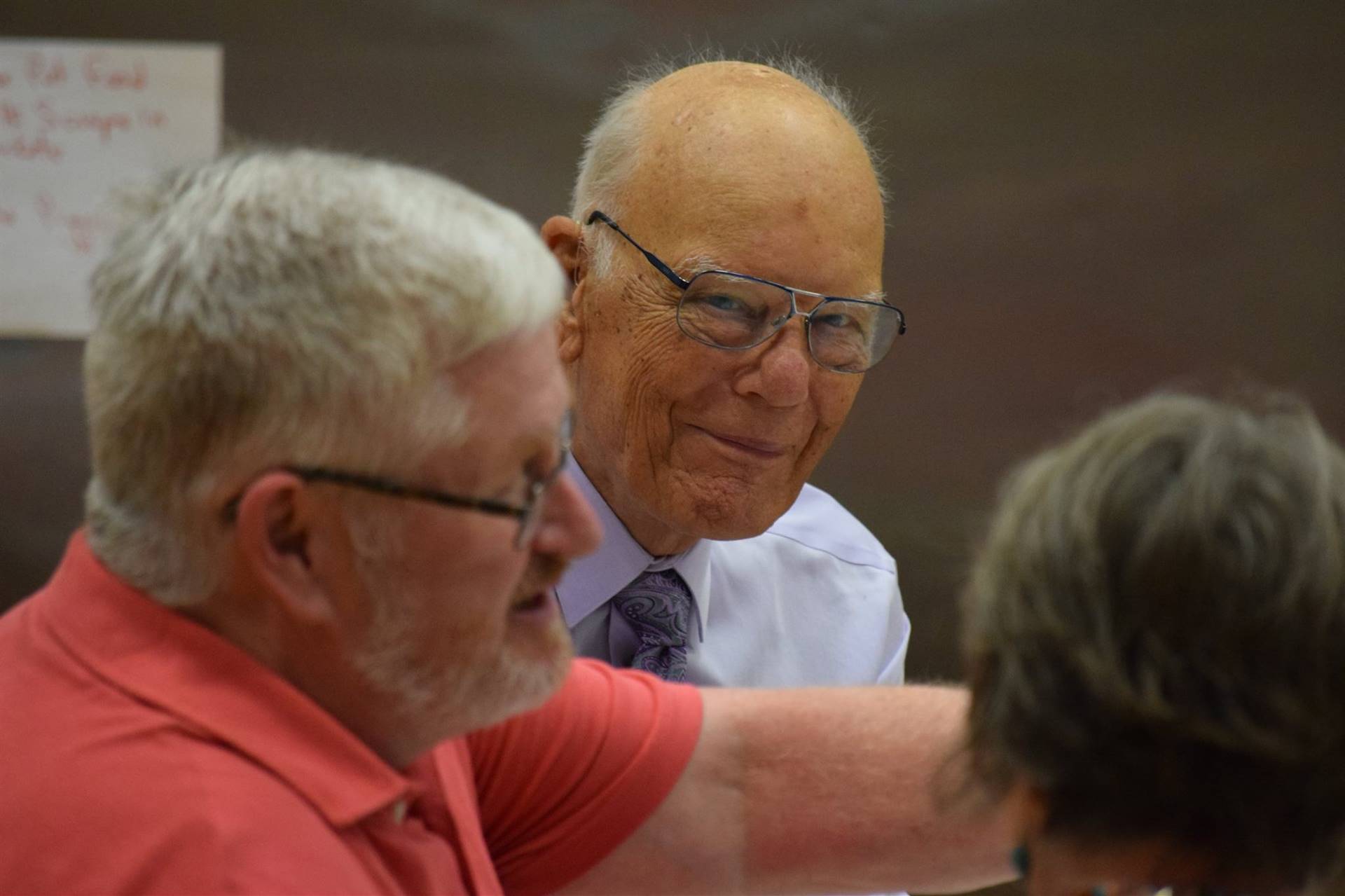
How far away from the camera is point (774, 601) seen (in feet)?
5.96

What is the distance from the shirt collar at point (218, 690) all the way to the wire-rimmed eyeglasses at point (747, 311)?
2.36 feet

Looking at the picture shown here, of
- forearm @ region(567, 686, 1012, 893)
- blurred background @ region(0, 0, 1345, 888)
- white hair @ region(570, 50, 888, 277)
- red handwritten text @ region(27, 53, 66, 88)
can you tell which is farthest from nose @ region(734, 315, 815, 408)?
red handwritten text @ region(27, 53, 66, 88)

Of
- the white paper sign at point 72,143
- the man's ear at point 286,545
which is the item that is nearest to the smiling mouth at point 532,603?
the man's ear at point 286,545

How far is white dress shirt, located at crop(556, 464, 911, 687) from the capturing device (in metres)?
1.66

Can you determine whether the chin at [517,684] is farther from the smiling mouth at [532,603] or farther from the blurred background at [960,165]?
the blurred background at [960,165]

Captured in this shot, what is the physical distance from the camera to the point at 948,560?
2.63 metres

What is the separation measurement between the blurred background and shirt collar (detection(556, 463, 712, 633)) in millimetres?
928

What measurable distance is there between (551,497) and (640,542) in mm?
592

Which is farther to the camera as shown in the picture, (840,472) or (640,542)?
(840,472)

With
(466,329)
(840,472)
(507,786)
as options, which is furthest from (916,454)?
(466,329)

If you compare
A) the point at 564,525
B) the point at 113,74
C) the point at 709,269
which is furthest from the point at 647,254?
the point at 113,74

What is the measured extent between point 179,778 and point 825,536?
1125 millimetres

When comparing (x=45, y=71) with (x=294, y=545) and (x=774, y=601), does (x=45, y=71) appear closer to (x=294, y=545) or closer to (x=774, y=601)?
(x=774, y=601)

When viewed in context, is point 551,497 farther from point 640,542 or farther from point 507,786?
point 640,542
